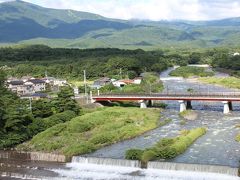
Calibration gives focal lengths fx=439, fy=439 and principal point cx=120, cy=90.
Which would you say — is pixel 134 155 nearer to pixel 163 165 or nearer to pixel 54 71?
pixel 163 165

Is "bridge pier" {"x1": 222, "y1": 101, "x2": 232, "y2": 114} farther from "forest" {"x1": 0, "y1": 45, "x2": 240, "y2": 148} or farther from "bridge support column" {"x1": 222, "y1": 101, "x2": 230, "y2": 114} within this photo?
"forest" {"x1": 0, "y1": 45, "x2": 240, "y2": 148}

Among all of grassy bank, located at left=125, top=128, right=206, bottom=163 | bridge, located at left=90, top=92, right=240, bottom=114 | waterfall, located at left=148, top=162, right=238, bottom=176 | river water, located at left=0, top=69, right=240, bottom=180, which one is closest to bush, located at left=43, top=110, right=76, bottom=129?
river water, located at left=0, top=69, right=240, bottom=180

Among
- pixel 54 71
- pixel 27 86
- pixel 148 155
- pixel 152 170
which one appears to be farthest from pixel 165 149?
pixel 54 71

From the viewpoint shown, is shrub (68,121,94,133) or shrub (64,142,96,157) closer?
shrub (64,142,96,157)

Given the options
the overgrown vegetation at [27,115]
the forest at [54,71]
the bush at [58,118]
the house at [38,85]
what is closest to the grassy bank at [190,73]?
the forest at [54,71]

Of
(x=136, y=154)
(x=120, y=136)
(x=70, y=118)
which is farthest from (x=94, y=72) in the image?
(x=136, y=154)

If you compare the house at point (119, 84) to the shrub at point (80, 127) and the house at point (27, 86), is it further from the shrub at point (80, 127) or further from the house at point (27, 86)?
the shrub at point (80, 127)

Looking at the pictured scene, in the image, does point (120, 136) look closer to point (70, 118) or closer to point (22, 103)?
point (70, 118)
